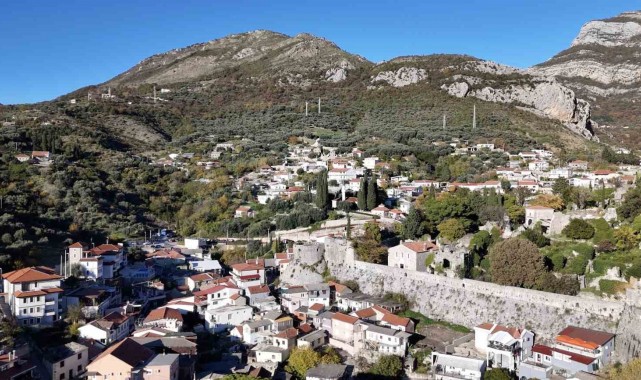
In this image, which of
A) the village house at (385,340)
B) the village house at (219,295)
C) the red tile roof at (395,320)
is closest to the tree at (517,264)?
the red tile roof at (395,320)

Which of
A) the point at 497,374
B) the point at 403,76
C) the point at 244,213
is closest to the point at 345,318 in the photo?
the point at 497,374

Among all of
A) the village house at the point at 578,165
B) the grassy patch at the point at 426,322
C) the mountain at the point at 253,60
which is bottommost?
the grassy patch at the point at 426,322

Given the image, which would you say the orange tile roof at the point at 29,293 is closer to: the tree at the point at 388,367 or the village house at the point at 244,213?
the tree at the point at 388,367

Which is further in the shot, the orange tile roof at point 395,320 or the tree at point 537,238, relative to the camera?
the tree at point 537,238

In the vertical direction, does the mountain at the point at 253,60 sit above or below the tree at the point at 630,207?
above

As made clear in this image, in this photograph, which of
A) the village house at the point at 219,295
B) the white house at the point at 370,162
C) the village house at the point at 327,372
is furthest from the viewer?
the white house at the point at 370,162

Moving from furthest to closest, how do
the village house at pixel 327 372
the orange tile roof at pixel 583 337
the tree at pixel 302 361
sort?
the tree at pixel 302 361
the village house at pixel 327 372
the orange tile roof at pixel 583 337

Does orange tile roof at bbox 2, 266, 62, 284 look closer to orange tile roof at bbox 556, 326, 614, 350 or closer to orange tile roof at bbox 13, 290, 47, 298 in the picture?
orange tile roof at bbox 13, 290, 47, 298
